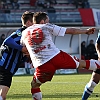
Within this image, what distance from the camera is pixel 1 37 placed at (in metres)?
25.4

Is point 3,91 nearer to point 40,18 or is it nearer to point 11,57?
point 11,57

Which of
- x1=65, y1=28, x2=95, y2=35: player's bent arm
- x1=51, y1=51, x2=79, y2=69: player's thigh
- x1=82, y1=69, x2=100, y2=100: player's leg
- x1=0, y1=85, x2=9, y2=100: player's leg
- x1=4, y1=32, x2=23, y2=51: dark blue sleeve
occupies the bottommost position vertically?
x1=82, y1=69, x2=100, y2=100: player's leg

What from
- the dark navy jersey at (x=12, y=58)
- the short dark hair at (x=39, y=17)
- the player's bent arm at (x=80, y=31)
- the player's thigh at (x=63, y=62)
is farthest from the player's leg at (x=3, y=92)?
the player's bent arm at (x=80, y=31)

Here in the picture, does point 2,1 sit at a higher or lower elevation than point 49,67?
lower

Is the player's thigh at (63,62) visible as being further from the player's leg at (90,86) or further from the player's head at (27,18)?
the player's leg at (90,86)

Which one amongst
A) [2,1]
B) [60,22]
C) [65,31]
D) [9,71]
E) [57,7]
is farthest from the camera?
[57,7]

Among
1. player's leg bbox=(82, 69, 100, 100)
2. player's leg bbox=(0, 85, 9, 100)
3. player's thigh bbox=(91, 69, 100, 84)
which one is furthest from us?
player's thigh bbox=(91, 69, 100, 84)

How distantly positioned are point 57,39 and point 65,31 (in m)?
19.8

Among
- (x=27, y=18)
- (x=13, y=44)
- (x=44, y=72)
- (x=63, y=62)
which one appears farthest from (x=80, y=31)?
(x=13, y=44)

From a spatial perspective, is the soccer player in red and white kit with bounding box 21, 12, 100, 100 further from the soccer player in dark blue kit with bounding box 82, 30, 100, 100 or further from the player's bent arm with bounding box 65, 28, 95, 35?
the soccer player in dark blue kit with bounding box 82, 30, 100, 100

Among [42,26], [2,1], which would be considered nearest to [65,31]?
[42,26]

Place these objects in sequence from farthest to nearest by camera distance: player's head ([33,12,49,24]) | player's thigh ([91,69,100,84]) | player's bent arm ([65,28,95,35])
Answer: player's thigh ([91,69,100,84]), player's head ([33,12,49,24]), player's bent arm ([65,28,95,35])

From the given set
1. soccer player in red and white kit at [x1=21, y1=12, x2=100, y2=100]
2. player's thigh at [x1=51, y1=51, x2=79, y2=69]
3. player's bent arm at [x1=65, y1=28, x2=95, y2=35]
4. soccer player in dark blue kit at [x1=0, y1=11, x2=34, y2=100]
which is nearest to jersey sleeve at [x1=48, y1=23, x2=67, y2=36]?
soccer player in red and white kit at [x1=21, y1=12, x2=100, y2=100]

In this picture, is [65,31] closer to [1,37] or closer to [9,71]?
[9,71]
